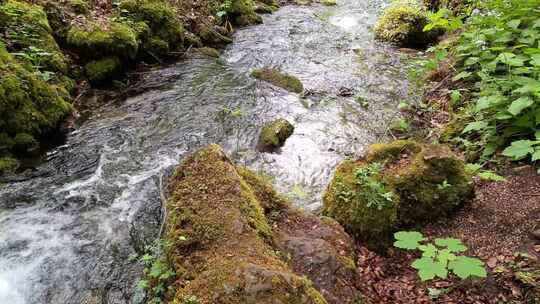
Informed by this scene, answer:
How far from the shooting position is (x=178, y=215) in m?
3.75

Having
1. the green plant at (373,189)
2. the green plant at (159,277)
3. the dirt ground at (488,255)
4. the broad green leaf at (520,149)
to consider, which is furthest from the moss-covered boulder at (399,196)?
the green plant at (159,277)

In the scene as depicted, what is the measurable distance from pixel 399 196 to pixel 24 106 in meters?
6.41

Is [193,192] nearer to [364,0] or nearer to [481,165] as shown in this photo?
[481,165]

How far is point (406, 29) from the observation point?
505 inches

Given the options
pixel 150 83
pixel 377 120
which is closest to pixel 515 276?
pixel 377 120

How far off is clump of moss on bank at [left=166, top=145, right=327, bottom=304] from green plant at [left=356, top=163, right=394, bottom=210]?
1301 millimetres

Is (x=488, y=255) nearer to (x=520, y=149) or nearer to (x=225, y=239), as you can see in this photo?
(x=520, y=149)

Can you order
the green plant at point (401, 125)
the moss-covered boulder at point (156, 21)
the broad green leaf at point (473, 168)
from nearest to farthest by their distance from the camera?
the broad green leaf at point (473, 168) → the green plant at point (401, 125) → the moss-covered boulder at point (156, 21)

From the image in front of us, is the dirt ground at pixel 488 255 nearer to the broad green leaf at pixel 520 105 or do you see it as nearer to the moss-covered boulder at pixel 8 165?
the broad green leaf at pixel 520 105

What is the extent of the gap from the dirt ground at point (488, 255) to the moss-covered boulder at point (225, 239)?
0.72 meters

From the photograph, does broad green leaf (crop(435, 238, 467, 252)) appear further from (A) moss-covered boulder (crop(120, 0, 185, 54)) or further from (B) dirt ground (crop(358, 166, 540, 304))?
(A) moss-covered boulder (crop(120, 0, 185, 54))

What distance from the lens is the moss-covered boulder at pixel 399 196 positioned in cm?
460

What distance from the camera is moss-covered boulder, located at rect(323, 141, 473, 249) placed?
15.1 feet

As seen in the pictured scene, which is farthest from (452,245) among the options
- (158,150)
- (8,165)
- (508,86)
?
(8,165)
